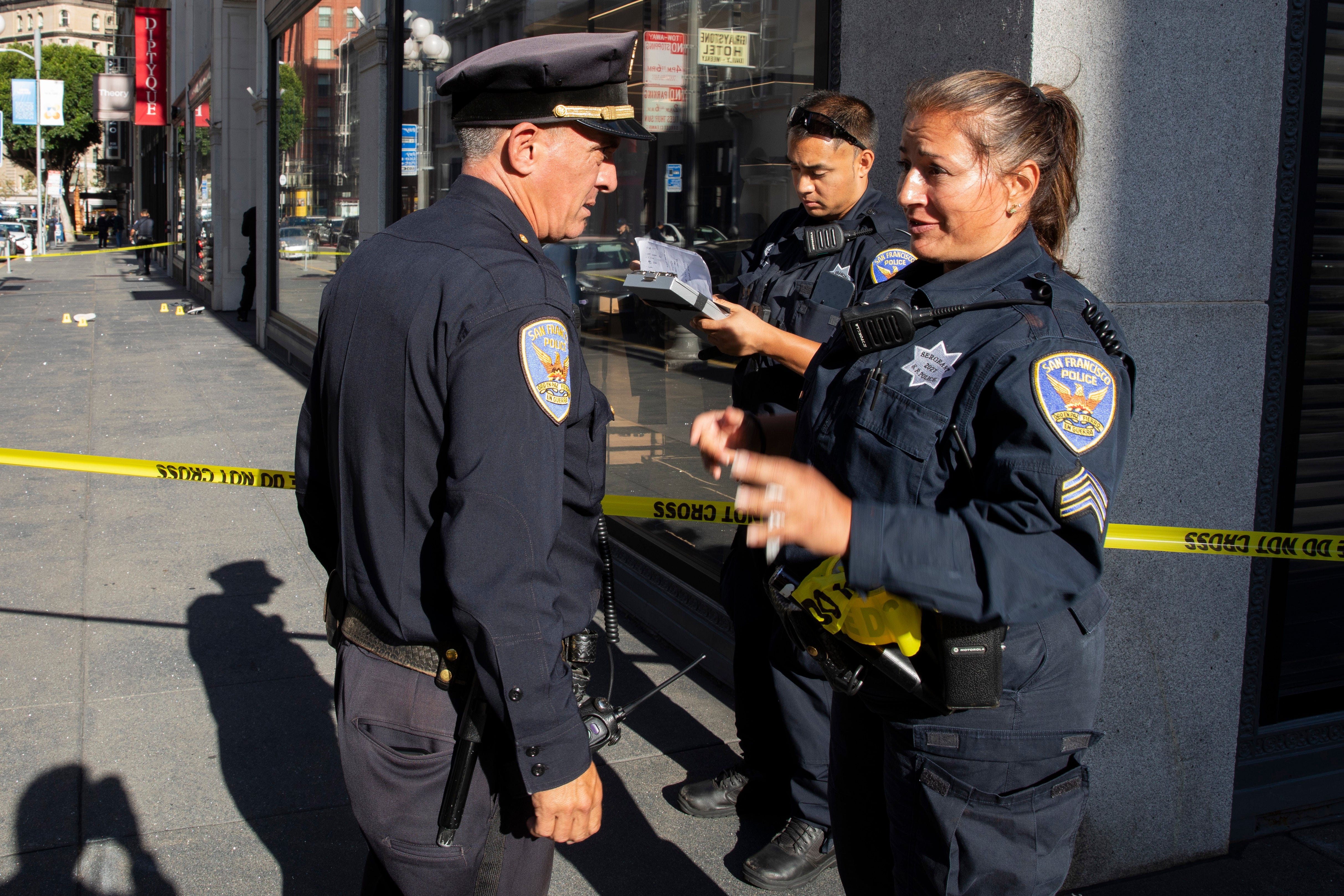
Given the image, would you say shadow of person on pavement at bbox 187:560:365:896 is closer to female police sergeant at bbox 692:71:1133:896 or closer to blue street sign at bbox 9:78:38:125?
female police sergeant at bbox 692:71:1133:896

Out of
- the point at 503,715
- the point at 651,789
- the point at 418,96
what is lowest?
the point at 651,789

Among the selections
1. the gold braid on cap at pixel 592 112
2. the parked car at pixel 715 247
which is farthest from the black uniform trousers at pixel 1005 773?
the parked car at pixel 715 247

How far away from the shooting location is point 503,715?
5.63 feet

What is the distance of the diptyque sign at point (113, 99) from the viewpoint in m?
31.9

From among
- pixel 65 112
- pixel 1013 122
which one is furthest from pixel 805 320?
pixel 65 112

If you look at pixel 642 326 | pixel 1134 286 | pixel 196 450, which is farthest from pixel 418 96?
pixel 1134 286

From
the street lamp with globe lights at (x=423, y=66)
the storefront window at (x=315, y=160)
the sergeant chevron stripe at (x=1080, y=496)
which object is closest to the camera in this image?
the sergeant chevron stripe at (x=1080, y=496)

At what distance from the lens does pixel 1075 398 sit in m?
1.57

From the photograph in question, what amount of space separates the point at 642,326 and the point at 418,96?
4406 mm

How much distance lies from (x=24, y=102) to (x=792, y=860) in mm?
45551

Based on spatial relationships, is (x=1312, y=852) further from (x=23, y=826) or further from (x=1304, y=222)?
(x=23, y=826)

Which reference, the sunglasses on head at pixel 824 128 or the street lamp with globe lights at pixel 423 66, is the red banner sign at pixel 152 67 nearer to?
the street lamp with globe lights at pixel 423 66

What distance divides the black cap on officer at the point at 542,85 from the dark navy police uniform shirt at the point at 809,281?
113 centimetres

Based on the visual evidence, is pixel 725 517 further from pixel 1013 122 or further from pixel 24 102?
pixel 24 102
